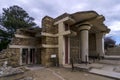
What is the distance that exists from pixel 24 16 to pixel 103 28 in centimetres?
2087

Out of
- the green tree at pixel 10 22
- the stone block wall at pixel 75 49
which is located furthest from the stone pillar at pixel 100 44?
the green tree at pixel 10 22

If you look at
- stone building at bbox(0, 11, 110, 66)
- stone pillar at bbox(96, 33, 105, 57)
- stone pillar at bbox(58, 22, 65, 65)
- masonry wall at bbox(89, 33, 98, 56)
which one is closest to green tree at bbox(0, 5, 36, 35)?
stone building at bbox(0, 11, 110, 66)

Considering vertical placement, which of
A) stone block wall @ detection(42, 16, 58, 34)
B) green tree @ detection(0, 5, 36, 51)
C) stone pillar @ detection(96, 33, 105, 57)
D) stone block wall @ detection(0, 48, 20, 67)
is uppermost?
green tree @ detection(0, 5, 36, 51)

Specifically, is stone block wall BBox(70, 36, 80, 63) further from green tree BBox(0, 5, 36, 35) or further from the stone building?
green tree BBox(0, 5, 36, 35)

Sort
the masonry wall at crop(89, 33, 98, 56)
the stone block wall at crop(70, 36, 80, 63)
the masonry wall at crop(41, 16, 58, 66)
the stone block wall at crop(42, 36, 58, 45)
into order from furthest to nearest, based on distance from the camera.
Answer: the masonry wall at crop(89, 33, 98, 56) → the stone block wall at crop(70, 36, 80, 63) → the stone block wall at crop(42, 36, 58, 45) → the masonry wall at crop(41, 16, 58, 66)

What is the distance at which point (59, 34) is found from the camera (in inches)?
494

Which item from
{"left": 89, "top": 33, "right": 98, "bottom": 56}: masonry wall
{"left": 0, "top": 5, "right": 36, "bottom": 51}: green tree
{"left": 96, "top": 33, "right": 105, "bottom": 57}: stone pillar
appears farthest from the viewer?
{"left": 0, "top": 5, "right": 36, "bottom": 51}: green tree

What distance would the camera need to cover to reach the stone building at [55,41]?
12.1 metres

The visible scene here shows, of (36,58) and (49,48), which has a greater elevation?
(49,48)

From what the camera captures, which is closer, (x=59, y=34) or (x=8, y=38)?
(x=59, y=34)

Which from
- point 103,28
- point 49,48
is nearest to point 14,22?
point 49,48

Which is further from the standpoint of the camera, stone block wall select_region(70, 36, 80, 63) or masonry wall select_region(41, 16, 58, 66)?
stone block wall select_region(70, 36, 80, 63)

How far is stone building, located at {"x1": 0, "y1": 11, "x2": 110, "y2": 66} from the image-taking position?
1211 centimetres

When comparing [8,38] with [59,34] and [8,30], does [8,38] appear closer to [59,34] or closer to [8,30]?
[8,30]
